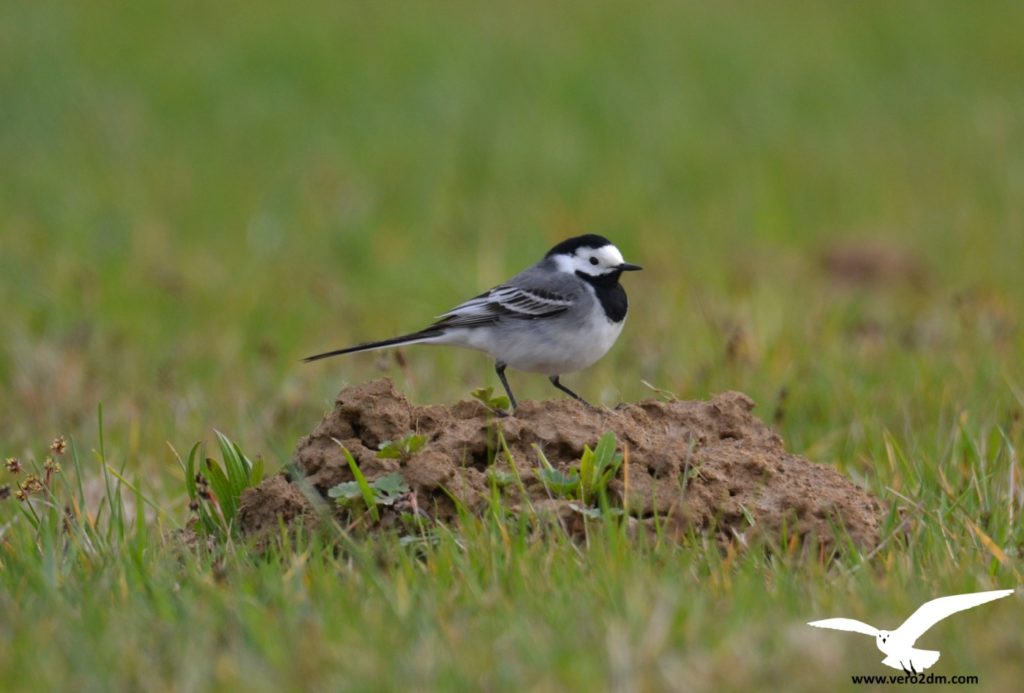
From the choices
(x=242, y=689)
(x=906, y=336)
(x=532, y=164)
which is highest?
(x=532, y=164)

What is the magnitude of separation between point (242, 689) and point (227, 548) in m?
1.24

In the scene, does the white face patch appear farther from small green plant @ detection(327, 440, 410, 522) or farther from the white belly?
small green plant @ detection(327, 440, 410, 522)

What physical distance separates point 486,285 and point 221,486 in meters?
4.85

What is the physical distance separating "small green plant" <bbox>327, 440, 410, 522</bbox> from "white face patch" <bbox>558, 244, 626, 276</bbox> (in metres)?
1.83

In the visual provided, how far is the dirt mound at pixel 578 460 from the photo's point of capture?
4922 millimetres

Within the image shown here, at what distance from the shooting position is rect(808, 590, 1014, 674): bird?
3828 millimetres

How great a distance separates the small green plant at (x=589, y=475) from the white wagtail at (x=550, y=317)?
4.26ft

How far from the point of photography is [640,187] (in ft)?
41.8

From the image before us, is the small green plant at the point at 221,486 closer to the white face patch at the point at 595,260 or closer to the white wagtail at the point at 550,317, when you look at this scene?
the white wagtail at the point at 550,317

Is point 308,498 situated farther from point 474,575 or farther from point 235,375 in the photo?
point 235,375

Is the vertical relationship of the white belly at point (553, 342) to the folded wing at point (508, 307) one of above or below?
below

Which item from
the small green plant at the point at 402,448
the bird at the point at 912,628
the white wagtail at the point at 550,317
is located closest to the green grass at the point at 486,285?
the bird at the point at 912,628

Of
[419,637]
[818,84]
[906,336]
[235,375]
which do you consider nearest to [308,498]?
[419,637]

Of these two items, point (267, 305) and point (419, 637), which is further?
point (267, 305)
